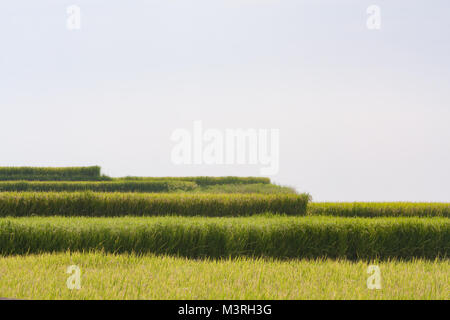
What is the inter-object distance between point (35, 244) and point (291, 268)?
198 inches

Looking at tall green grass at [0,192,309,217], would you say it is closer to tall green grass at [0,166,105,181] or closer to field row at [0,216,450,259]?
field row at [0,216,450,259]

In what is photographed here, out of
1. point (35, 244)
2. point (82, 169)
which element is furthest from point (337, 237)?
point (82, 169)

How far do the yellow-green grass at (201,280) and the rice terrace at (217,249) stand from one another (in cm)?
2

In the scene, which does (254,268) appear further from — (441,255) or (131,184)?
(131,184)

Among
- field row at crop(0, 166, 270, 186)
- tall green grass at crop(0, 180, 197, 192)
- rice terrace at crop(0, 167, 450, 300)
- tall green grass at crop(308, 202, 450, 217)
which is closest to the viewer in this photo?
rice terrace at crop(0, 167, 450, 300)

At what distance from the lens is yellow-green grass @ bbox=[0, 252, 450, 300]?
4.45 meters

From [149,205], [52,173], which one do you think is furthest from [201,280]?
[52,173]

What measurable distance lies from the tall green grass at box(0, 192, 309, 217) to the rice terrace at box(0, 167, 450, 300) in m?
0.03

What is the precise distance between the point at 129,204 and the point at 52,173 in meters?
14.4

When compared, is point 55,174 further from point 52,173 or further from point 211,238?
point 211,238

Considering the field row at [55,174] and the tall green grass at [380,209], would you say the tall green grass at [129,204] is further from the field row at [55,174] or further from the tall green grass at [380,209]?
the field row at [55,174]

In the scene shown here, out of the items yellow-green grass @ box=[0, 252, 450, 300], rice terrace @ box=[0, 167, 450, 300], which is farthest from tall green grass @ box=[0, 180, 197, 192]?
→ yellow-green grass @ box=[0, 252, 450, 300]

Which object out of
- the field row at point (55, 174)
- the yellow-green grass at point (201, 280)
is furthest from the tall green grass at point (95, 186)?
the yellow-green grass at point (201, 280)

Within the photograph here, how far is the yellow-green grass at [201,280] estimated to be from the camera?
4453 mm
